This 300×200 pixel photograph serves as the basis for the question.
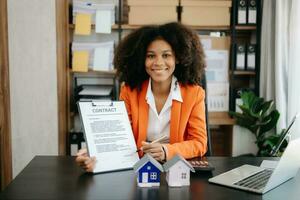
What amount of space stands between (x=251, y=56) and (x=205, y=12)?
550 millimetres

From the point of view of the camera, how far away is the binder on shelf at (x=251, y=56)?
324 cm

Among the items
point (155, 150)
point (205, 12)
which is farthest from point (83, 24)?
point (155, 150)

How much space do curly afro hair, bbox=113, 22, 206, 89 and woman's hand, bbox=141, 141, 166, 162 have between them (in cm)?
44

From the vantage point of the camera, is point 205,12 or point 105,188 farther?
point 205,12

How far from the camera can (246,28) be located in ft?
10.7

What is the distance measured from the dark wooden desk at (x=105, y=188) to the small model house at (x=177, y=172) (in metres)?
0.02

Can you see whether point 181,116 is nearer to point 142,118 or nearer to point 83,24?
point 142,118

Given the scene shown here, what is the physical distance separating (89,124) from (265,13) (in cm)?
233

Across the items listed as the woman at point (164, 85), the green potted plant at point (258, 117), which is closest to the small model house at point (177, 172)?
the woman at point (164, 85)

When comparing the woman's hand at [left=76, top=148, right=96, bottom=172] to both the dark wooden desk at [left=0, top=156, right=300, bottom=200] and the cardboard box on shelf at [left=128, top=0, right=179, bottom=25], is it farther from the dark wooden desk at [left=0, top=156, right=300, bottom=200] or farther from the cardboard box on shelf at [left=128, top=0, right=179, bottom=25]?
the cardboard box on shelf at [left=128, top=0, right=179, bottom=25]

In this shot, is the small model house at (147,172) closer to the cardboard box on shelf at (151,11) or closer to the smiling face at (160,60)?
the smiling face at (160,60)

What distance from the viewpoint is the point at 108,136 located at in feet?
4.37

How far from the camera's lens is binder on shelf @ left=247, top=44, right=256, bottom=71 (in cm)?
324

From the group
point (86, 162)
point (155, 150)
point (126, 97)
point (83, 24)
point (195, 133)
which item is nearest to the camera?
point (86, 162)
